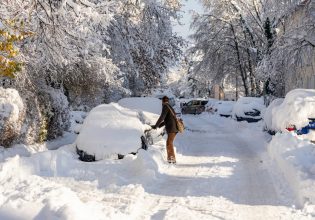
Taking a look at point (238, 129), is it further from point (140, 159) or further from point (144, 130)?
point (140, 159)

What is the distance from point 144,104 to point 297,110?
571cm

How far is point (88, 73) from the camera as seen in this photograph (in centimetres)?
1667

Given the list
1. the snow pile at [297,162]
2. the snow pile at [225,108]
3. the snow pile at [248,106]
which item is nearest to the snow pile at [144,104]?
the snow pile at [297,162]

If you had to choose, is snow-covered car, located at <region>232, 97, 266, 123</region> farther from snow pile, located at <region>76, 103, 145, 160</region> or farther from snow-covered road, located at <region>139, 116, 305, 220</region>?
snow pile, located at <region>76, 103, 145, 160</region>

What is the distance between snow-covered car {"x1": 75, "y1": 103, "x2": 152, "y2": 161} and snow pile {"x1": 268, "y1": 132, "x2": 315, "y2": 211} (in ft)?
11.7

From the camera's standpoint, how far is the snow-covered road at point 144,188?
593 cm

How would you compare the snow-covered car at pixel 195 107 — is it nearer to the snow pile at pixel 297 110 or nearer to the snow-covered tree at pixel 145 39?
the snow-covered tree at pixel 145 39

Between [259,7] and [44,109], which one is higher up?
[259,7]

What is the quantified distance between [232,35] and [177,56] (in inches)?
672

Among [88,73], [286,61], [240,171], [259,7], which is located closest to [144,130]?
[240,171]

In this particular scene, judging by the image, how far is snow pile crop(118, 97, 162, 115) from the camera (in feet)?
50.8

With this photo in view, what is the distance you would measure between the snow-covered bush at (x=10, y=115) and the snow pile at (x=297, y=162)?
7.24m

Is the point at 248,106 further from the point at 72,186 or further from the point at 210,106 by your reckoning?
the point at 72,186

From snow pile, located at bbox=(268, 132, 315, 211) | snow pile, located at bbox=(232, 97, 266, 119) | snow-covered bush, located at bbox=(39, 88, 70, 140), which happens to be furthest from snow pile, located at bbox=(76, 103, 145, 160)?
snow pile, located at bbox=(232, 97, 266, 119)
